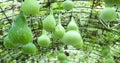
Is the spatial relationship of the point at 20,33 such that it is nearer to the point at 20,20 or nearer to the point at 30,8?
the point at 20,20

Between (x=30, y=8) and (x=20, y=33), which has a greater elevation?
(x=30, y=8)

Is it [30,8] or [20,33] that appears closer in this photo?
[20,33]

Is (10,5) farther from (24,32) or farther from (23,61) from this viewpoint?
(23,61)

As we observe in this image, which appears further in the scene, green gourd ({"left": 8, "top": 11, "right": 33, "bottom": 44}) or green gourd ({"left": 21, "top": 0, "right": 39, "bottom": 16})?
green gourd ({"left": 21, "top": 0, "right": 39, "bottom": 16})

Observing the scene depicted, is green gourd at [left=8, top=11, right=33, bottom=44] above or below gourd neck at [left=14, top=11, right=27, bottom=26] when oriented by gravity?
below

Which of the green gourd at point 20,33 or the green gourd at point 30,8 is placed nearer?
the green gourd at point 20,33

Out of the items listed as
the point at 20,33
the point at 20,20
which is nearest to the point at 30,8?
the point at 20,20

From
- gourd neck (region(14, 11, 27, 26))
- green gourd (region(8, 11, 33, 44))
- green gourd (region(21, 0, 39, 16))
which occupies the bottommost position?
green gourd (region(8, 11, 33, 44))

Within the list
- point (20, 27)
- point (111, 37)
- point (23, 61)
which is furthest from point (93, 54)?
point (20, 27)

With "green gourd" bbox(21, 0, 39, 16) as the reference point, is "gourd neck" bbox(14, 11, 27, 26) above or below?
below
